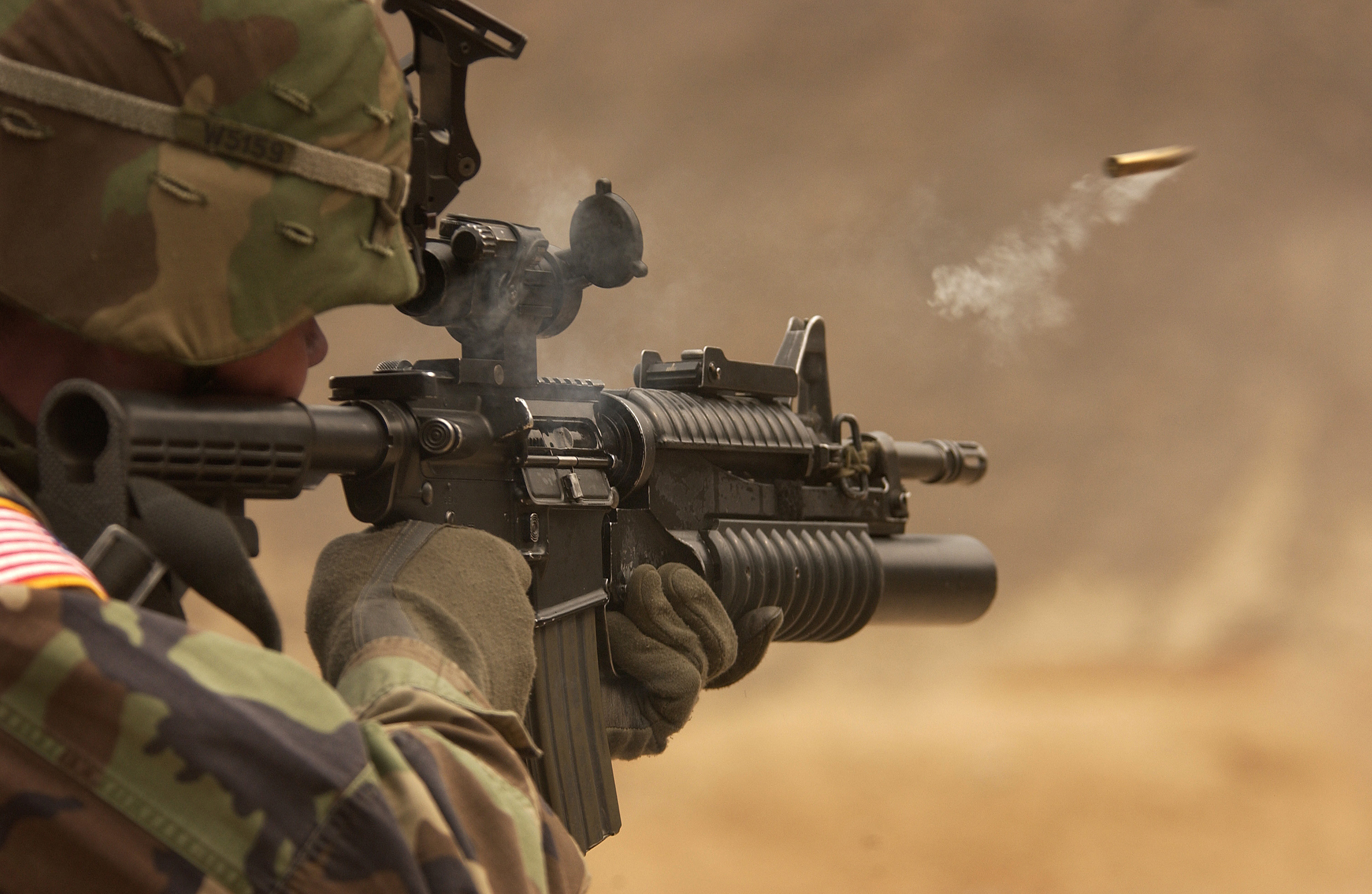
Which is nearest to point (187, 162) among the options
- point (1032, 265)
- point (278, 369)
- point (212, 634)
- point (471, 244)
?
point (278, 369)

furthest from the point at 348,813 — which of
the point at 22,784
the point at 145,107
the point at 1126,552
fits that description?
the point at 1126,552

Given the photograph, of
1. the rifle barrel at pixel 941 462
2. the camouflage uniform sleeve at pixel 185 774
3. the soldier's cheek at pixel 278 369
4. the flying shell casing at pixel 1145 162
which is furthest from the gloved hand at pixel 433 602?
the flying shell casing at pixel 1145 162

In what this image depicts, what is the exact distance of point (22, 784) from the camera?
25.4 inches

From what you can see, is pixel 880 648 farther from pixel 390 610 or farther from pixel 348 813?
pixel 348 813

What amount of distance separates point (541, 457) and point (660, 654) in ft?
1.02

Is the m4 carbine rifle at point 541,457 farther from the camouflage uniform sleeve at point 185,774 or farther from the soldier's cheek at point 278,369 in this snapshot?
the camouflage uniform sleeve at point 185,774

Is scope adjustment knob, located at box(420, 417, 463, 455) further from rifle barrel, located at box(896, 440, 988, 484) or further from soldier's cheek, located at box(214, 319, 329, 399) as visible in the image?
rifle barrel, located at box(896, 440, 988, 484)

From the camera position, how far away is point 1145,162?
2.23 meters

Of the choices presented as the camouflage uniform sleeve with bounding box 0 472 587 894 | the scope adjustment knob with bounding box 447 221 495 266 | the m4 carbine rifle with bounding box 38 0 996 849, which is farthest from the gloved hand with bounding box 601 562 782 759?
the camouflage uniform sleeve with bounding box 0 472 587 894

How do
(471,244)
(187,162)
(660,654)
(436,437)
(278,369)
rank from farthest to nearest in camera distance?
1. (660,654)
2. (471,244)
3. (436,437)
4. (278,369)
5. (187,162)

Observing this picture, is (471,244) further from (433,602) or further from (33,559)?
(33,559)

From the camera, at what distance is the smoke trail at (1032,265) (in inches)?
96.0

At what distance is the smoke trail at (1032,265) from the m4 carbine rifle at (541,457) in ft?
1.73

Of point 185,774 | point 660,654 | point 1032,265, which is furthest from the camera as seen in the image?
point 1032,265
